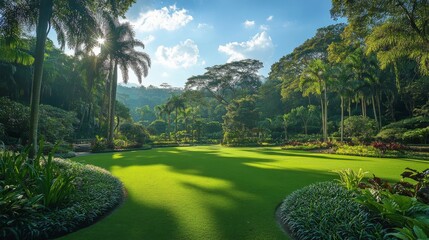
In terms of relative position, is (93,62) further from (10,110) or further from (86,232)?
(86,232)

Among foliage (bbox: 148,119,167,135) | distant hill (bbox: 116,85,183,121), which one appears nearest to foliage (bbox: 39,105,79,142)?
foliage (bbox: 148,119,167,135)

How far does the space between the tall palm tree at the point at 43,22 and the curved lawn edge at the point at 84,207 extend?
14.5ft

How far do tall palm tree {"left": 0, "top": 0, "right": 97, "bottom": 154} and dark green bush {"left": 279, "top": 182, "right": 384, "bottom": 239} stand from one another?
9.52 meters

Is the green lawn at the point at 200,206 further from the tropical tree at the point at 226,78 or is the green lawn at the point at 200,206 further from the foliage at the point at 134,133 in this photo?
the tropical tree at the point at 226,78

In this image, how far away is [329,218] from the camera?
424 centimetres

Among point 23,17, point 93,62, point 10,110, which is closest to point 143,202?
point 23,17

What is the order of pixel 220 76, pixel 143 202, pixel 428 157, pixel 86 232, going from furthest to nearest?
1. pixel 220 76
2. pixel 428 157
3. pixel 143 202
4. pixel 86 232

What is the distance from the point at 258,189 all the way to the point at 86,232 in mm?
4560

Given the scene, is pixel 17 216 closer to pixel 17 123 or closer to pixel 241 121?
pixel 17 123

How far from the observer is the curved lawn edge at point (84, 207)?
4418 mm

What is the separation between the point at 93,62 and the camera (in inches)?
1097

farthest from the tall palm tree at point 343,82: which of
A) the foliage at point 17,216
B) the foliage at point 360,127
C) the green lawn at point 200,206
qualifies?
the foliage at point 17,216

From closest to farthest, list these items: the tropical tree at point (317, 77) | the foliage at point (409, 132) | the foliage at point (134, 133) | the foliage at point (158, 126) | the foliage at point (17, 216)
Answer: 1. the foliage at point (17, 216)
2. the foliage at point (409, 132)
3. the tropical tree at point (317, 77)
4. the foliage at point (134, 133)
5. the foliage at point (158, 126)

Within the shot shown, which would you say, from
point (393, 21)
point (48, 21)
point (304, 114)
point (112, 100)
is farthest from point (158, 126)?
point (393, 21)
